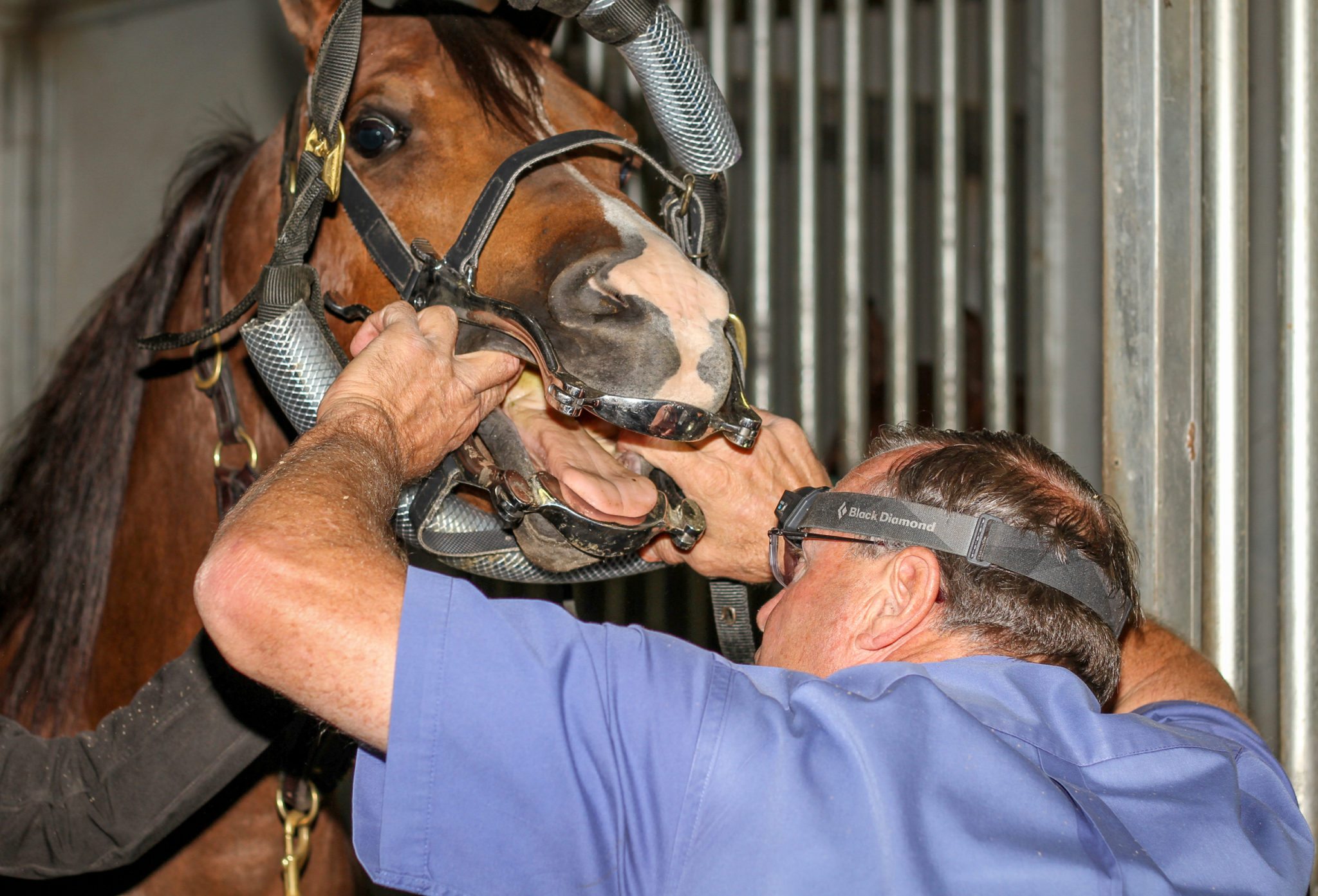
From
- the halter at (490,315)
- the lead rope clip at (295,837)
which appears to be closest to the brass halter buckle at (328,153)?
the halter at (490,315)

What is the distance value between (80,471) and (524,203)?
791 millimetres

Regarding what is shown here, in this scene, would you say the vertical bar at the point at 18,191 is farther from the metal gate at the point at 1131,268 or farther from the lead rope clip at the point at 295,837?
the lead rope clip at the point at 295,837

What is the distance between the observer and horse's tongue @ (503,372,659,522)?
1312 millimetres

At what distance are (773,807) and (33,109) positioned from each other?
4.53 metres

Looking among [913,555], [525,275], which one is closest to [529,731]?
[913,555]

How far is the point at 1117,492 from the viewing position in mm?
1796

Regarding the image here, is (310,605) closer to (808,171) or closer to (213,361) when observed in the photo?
(213,361)

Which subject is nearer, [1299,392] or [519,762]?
[519,762]

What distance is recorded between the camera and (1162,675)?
4.88ft

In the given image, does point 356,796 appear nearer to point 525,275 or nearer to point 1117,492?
point 525,275

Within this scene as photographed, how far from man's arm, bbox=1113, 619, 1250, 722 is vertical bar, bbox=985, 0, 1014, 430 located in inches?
34.4

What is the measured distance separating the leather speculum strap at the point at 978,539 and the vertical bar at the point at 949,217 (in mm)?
1213

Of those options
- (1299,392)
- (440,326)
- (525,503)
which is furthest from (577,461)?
(1299,392)

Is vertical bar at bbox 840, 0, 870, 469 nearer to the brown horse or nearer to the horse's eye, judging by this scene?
the brown horse
